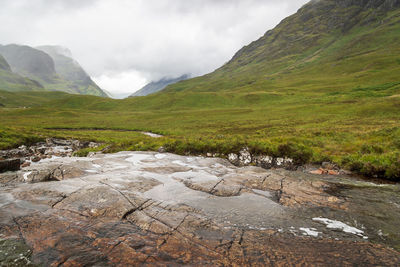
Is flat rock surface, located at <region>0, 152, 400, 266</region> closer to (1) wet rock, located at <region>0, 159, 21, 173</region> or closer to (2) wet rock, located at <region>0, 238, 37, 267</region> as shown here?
(2) wet rock, located at <region>0, 238, 37, 267</region>

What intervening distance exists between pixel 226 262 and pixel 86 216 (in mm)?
5959

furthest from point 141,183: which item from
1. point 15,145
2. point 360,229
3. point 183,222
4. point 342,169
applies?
point 15,145

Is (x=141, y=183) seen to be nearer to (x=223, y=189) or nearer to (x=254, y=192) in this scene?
(x=223, y=189)

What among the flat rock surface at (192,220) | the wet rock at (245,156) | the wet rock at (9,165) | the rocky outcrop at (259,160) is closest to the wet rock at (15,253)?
the flat rock surface at (192,220)

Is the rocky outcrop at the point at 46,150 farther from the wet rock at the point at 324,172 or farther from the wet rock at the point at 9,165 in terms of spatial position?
the wet rock at the point at 324,172

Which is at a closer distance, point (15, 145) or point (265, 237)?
point (265, 237)

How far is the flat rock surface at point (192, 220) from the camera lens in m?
6.22

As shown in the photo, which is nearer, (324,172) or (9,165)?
(9,165)

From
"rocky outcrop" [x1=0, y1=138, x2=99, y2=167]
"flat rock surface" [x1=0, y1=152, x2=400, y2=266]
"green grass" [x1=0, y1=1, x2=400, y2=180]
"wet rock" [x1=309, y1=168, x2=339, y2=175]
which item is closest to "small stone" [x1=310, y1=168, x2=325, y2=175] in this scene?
"wet rock" [x1=309, y1=168, x2=339, y2=175]

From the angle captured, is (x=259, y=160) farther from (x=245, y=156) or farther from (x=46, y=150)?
(x=46, y=150)

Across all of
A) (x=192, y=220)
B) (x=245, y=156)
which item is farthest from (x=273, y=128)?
(x=192, y=220)

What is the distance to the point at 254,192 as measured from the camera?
39.4ft

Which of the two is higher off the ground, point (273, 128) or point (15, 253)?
point (15, 253)

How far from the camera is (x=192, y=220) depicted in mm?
8391
